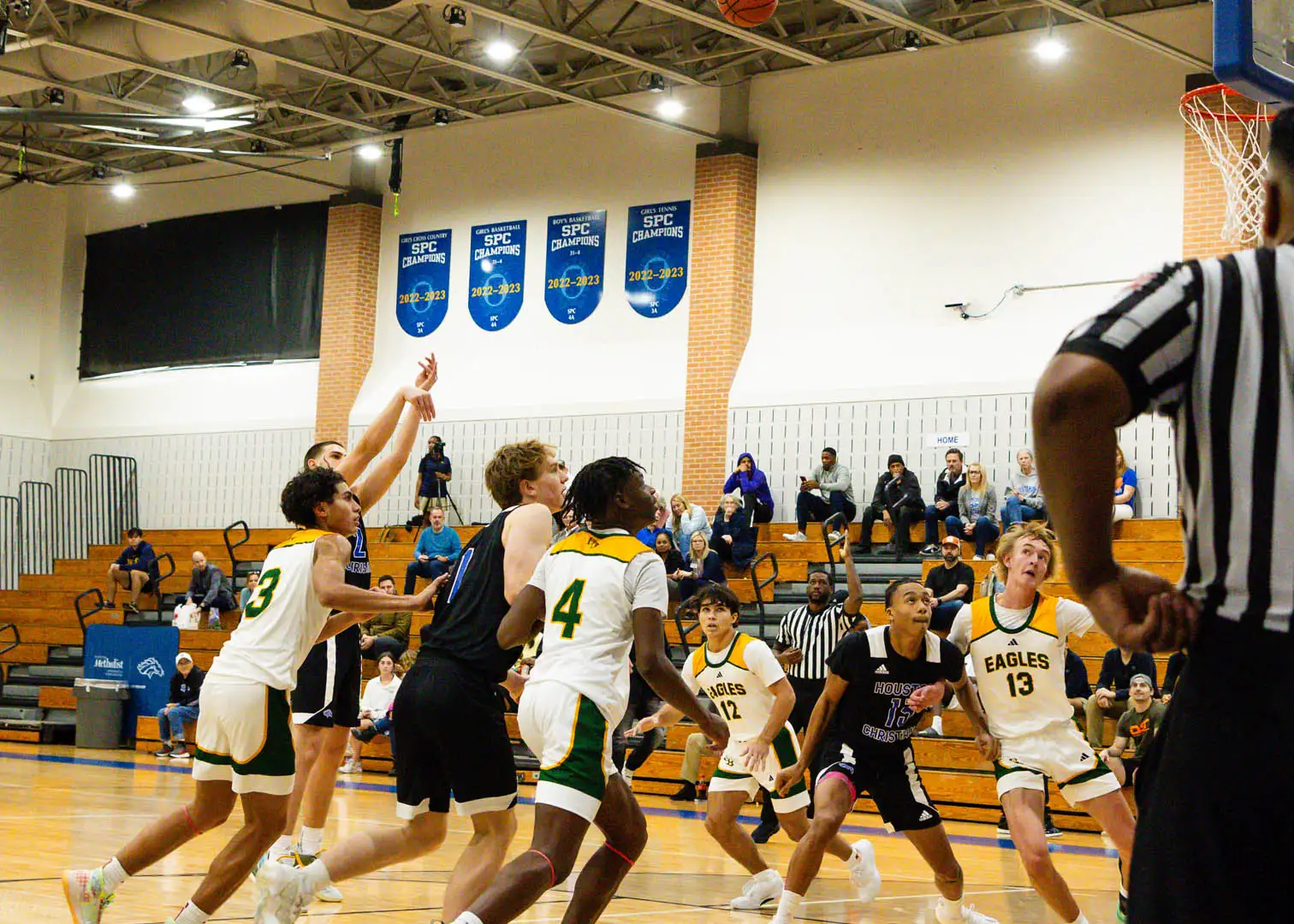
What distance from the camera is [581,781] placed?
14.6 feet

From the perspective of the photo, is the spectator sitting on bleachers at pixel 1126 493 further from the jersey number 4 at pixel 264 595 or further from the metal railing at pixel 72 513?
the metal railing at pixel 72 513

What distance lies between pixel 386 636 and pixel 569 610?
12.3m

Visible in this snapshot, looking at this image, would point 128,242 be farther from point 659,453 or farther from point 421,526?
point 659,453

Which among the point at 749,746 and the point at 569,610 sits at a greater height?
the point at 569,610

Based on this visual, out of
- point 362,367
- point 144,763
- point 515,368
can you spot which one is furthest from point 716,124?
point 144,763

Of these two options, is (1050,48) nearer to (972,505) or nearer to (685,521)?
(972,505)

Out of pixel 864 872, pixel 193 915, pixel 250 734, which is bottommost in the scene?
pixel 864 872

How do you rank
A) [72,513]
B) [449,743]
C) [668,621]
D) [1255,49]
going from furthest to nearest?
[72,513]
[668,621]
[449,743]
[1255,49]

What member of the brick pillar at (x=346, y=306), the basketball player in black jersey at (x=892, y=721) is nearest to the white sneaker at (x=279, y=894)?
the basketball player in black jersey at (x=892, y=721)

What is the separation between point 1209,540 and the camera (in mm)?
1851

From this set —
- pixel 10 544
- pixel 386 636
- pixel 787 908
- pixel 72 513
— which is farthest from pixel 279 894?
pixel 72 513

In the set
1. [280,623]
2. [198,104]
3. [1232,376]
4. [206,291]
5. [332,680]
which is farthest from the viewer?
[206,291]

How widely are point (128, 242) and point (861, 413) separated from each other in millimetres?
13720

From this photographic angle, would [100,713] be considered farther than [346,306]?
No
